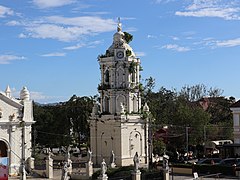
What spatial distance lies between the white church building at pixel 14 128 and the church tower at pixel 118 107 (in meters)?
9.74

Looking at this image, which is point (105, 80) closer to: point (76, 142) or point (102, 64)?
point (102, 64)

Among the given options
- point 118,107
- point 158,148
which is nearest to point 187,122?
point 158,148

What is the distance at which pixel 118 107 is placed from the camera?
47.1m

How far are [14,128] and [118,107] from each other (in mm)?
12588

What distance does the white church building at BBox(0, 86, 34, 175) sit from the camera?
38094 millimetres

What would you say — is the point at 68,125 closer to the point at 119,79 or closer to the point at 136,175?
the point at 119,79

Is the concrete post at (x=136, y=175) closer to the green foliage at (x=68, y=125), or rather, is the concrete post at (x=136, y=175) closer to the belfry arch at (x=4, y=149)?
the belfry arch at (x=4, y=149)

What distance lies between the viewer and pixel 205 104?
8150cm

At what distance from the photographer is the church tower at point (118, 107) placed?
46.0m

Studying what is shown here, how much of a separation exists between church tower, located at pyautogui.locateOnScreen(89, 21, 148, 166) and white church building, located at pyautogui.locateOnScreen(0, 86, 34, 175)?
9.74 m

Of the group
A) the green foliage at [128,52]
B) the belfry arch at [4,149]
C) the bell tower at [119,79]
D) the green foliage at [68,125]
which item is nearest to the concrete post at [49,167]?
the belfry arch at [4,149]

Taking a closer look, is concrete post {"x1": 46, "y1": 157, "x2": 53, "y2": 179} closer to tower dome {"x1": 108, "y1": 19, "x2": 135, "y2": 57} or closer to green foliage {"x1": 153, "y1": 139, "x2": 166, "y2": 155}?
tower dome {"x1": 108, "y1": 19, "x2": 135, "y2": 57}

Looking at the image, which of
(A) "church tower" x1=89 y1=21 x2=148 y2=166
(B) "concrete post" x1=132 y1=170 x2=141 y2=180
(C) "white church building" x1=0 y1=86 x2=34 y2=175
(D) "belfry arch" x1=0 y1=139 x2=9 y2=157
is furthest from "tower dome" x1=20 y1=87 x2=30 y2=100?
(B) "concrete post" x1=132 y1=170 x2=141 y2=180

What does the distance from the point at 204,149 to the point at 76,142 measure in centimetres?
1746
